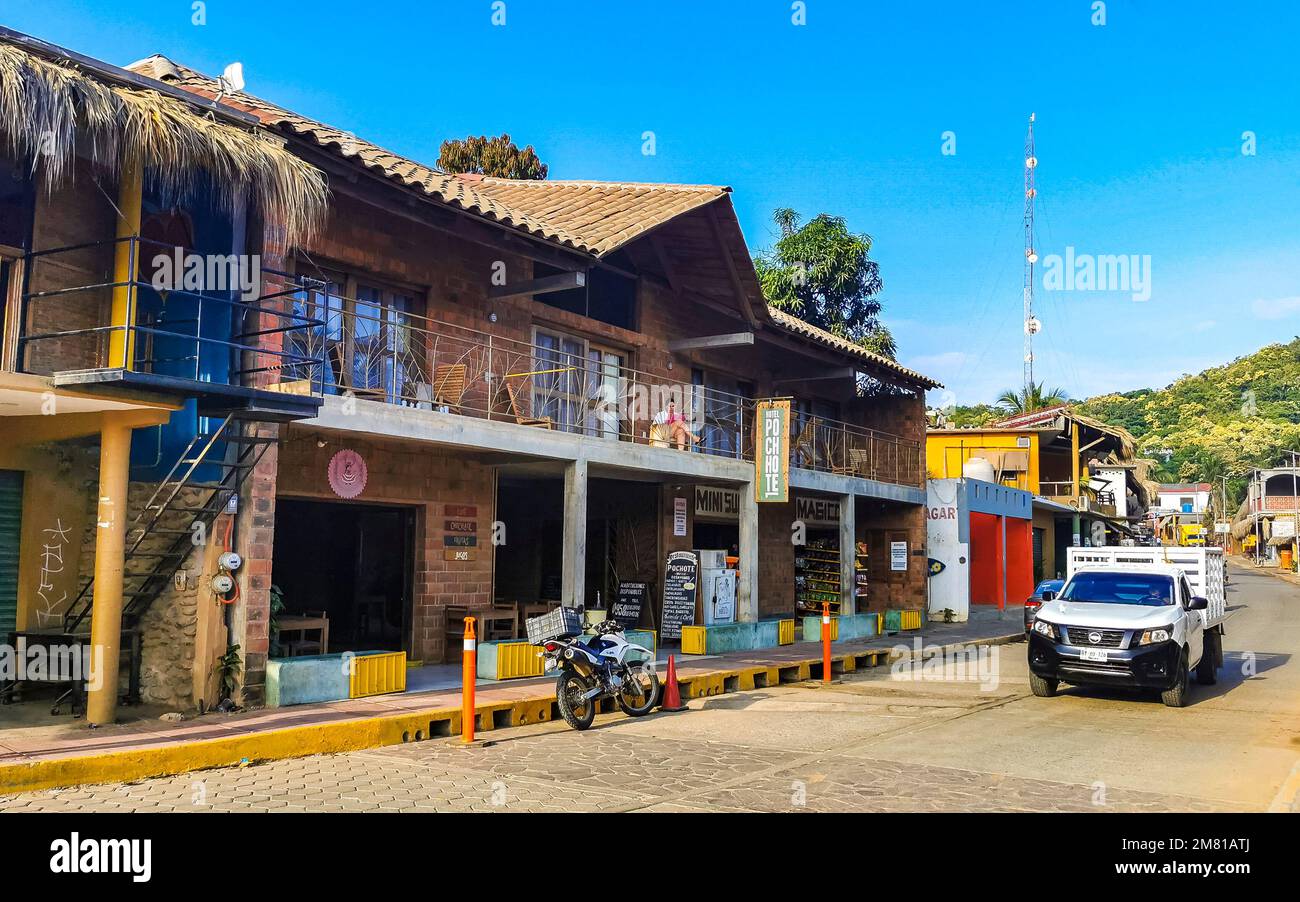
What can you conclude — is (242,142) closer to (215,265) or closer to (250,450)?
(215,265)

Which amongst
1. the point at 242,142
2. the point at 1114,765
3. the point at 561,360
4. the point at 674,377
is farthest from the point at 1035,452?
the point at 242,142

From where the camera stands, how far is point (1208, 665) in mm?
14055

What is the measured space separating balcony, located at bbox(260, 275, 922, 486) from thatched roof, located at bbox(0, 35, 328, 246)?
1059 millimetres

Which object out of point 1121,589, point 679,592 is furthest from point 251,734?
point 1121,589

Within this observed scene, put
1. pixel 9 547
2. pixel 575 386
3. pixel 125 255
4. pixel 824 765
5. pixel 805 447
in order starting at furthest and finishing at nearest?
pixel 805 447, pixel 575 386, pixel 9 547, pixel 125 255, pixel 824 765

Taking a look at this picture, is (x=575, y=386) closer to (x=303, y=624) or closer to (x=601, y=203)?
(x=601, y=203)

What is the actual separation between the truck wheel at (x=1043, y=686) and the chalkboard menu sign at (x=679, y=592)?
6257mm

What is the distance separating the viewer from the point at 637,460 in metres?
15.2

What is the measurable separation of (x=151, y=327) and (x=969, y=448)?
29676mm

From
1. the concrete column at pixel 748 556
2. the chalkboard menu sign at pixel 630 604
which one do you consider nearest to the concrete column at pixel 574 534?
the chalkboard menu sign at pixel 630 604

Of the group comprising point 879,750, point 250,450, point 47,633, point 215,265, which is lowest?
point 879,750

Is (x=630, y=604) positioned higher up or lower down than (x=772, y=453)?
lower down

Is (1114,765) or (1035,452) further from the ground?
(1035,452)

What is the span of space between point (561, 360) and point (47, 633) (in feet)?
27.3
